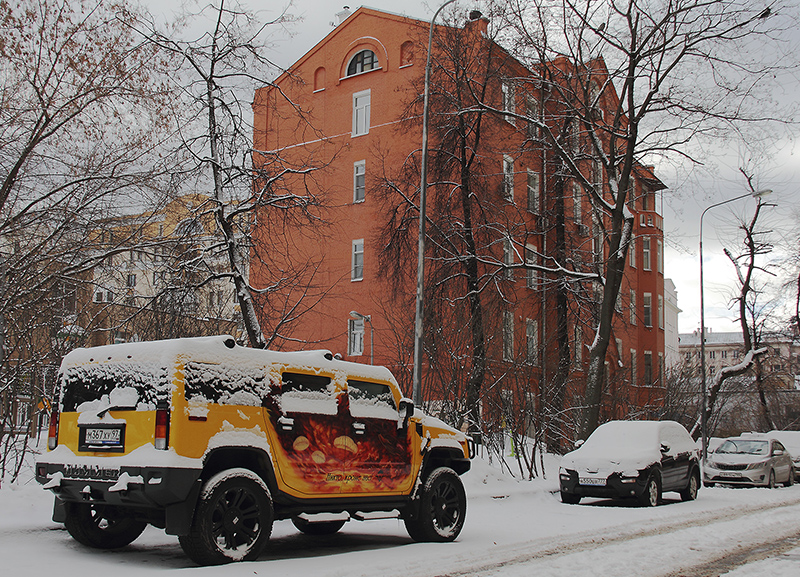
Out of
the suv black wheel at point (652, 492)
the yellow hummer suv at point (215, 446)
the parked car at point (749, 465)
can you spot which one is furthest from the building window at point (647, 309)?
the yellow hummer suv at point (215, 446)

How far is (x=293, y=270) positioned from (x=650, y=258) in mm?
39754

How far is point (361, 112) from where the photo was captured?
39.0 meters

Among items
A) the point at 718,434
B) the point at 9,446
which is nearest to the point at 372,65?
the point at 9,446

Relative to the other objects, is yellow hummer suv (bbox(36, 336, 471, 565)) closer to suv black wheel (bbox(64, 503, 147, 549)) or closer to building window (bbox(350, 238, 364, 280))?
suv black wheel (bbox(64, 503, 147, 549))

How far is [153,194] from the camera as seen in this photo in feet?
44.2

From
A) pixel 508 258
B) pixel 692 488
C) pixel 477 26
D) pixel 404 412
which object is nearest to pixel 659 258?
pixel 508 258

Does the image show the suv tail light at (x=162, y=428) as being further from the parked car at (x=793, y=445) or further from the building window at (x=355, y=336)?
the building window at (x=355, y=336)

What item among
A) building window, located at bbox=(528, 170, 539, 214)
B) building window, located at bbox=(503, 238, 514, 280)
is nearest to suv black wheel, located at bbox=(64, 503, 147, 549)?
building window, located at bbox=(503, 238, 514, 280)

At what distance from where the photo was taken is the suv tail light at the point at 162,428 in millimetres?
7391

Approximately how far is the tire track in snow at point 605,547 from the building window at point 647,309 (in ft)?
132

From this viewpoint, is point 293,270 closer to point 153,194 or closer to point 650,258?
point 153,194

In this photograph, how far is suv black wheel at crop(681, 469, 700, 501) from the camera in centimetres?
1808

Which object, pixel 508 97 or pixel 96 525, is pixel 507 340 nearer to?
pixel 508 97

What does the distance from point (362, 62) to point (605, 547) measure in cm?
3321
